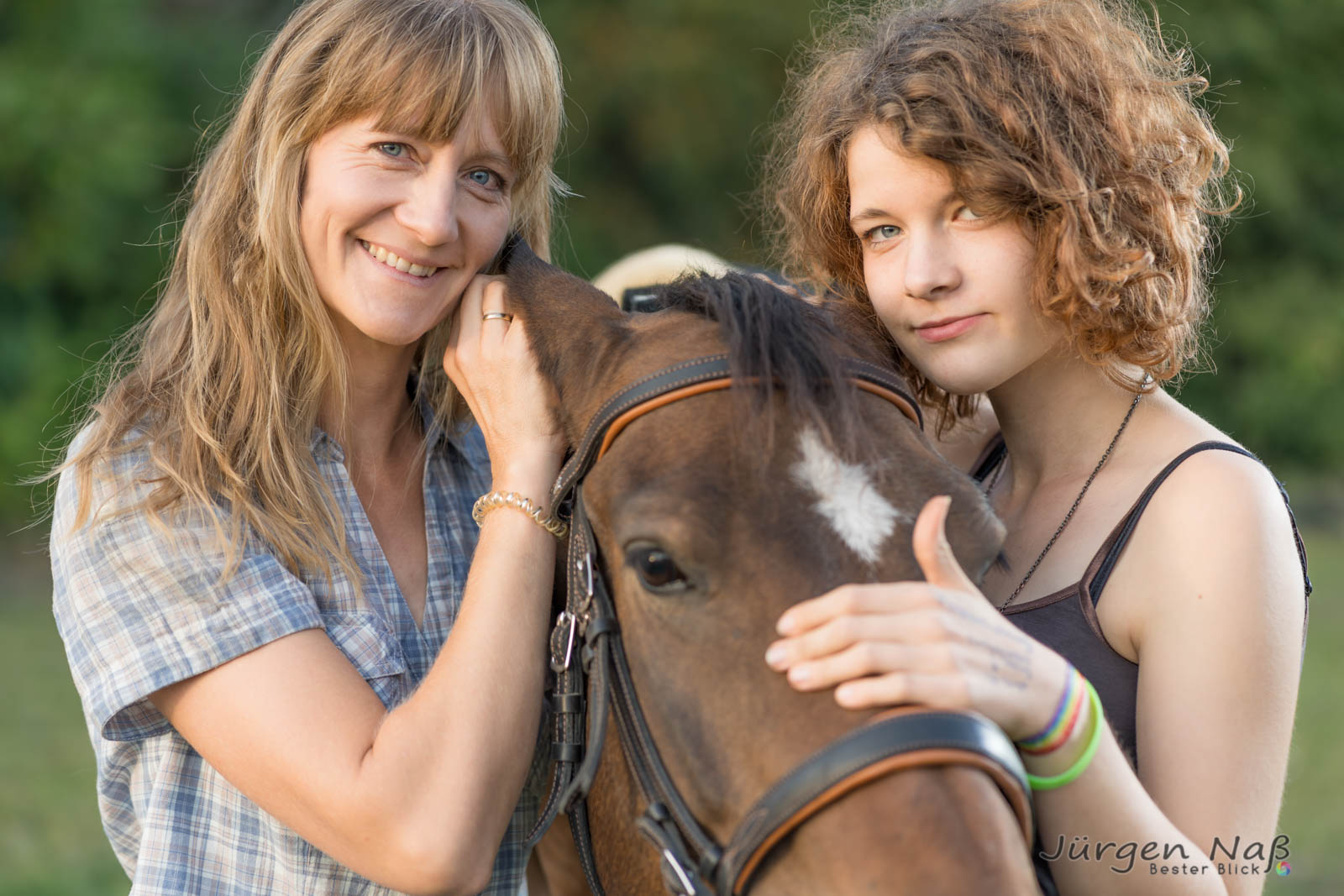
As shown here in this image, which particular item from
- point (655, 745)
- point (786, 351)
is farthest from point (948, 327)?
point (655, 745)

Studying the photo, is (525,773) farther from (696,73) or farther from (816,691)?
(696,73)

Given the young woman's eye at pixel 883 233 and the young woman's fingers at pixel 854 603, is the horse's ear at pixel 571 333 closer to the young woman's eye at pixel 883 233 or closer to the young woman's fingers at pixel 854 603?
the young woman's eye at pixel 883 233

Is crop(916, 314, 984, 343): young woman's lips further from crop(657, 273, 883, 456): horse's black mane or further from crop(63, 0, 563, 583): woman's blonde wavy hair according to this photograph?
crop(63, 0, 563, 583): woman's blonde wavy hair

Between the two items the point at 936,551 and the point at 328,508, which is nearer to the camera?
the point at 936,551

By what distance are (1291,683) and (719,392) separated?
1.07m

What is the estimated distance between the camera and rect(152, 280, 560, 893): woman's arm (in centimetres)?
183

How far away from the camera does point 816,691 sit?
61.7 inches

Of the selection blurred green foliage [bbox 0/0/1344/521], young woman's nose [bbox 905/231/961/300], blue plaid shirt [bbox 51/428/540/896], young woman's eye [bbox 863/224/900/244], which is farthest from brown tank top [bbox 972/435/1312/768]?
blurred green foliage [bbox 0/0/1344/521]

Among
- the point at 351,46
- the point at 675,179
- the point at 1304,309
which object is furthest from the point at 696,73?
→ the point at 351,46

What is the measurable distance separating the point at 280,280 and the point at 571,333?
1.88ft

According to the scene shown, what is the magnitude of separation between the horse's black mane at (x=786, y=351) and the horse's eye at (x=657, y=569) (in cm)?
25

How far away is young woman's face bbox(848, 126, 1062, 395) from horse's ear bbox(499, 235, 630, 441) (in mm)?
519

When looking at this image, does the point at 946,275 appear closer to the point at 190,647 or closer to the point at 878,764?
the point at 878,764

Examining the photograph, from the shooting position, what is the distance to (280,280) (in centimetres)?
222
